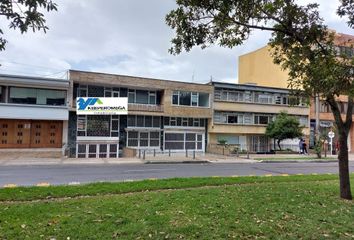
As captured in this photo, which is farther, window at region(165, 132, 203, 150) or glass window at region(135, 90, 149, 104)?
window at region(165, 132, 203, 150)

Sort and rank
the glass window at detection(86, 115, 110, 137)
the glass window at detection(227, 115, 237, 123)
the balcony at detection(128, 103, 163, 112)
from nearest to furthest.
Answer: the glass window at detection(86, 115, 110, 137)
the balcony at detection(128, 103, 163, 112)
the glass window at detection(227, 115, 237, 123)

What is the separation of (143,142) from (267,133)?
14861 mm

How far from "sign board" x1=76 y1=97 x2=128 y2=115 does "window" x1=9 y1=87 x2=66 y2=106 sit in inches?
72.0

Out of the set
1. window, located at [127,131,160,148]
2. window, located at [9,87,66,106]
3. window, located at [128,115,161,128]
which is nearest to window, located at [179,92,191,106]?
window, located at [128,115,161,128]

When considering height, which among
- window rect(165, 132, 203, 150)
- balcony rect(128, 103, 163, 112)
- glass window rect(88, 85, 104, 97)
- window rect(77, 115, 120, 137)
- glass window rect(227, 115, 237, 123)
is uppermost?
glass window rect(88, 85, 104, 97)

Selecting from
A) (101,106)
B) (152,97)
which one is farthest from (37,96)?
(152,97)

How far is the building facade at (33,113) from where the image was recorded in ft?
96.8

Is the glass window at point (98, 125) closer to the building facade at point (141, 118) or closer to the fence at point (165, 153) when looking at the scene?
the building facade at point (141, 118)

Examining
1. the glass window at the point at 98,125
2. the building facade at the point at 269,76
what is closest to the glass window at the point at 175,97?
the glass window at the point at 98,125

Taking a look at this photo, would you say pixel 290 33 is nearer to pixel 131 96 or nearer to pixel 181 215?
pixel 181 215

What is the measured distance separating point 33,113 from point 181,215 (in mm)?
26128

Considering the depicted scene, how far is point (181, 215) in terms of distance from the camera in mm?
7078

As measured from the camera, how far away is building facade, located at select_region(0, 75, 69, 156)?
29.5 m

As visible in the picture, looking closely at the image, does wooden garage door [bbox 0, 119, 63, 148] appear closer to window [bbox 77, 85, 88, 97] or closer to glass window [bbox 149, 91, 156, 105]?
window [bbox 77, 85, 88, 97]
